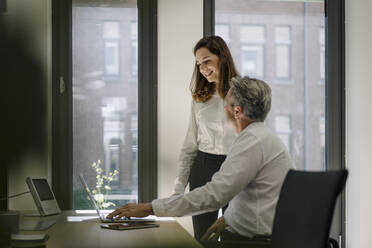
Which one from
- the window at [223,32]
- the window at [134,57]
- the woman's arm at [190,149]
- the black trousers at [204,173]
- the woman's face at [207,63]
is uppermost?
the window at [223,32]

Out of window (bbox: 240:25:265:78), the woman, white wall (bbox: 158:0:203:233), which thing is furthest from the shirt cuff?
Answer: window (bbox: 240:25:265:78)

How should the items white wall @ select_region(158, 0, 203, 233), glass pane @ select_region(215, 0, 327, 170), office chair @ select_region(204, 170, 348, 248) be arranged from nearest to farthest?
1. office chair @ select_region(204, 170, 348, 248)
2. white wall @ select_region(158, 0, 203, 233)
3. glass pane @ select_region(215, 0, 327, 170)

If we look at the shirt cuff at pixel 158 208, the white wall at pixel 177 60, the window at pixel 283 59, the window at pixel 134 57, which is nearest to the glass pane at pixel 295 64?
the window at pixel 283 59

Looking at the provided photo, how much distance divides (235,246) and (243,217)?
56 centimetres

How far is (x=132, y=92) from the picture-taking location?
2.82 m

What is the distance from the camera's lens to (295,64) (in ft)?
10.2

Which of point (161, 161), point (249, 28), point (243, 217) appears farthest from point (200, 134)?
point (161, 161)

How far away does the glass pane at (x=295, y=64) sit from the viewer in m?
3.05

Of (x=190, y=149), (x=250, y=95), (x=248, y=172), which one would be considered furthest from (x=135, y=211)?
(x=190, y=149)

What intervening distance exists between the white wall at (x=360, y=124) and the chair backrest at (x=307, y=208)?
2078 mm

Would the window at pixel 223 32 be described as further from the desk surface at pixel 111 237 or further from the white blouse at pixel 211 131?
the desk surface at pixel 111 237

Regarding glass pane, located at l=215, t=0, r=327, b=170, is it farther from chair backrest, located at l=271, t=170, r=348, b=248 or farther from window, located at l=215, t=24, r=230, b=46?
chair backrest, located at l=271, t=170, r=348, b=248

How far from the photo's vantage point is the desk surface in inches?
9.4

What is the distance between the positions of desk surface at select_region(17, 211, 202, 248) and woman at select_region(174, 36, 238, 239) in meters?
0.49
